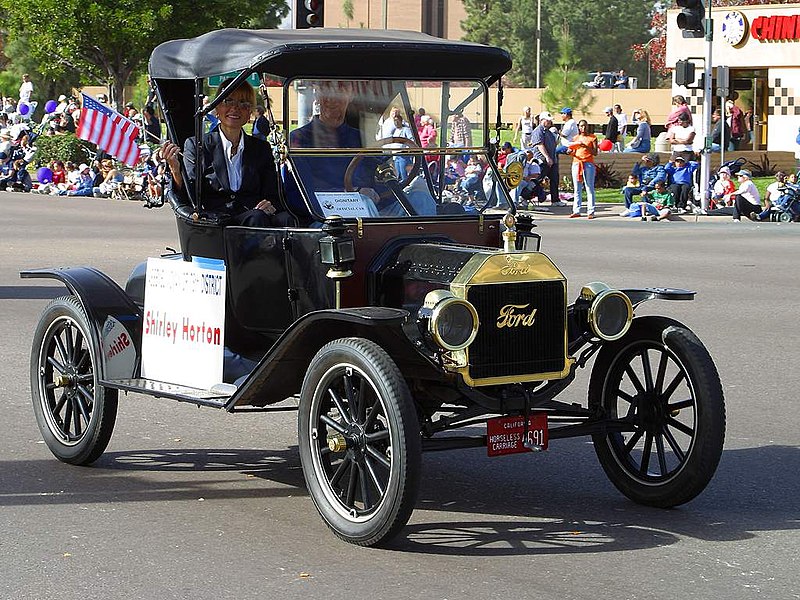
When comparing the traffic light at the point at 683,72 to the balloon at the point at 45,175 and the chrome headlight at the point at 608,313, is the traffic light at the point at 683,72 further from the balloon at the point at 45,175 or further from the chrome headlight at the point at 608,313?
the chrome headlight at the point at 608,313

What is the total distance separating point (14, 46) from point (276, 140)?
205 ft

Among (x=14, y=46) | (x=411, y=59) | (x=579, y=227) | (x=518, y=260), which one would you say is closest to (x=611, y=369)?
(x=518, y=260)

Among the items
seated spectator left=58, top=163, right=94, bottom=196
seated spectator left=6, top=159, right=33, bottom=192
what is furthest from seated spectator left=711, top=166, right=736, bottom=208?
seated spectator left=6, top=159, right=33, bottom=192

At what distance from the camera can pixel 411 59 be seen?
6.67 meters

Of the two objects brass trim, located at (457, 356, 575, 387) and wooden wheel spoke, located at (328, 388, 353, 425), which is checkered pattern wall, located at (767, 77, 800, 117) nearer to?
brass trim, located at (457, 356, 575, 387)

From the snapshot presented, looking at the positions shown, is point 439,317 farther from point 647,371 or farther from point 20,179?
point 20,179

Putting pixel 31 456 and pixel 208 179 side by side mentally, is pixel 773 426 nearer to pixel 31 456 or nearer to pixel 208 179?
pixel 208 179

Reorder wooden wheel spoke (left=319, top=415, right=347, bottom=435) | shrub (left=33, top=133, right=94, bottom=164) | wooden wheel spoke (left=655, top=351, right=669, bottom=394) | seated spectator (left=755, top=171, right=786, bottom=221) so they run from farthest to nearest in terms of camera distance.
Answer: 1. shrub (left=33, top=133, right=94, bottom=164)
2. seated spectator (left=755, top=171, right=786, bottom=221)
3. wooden wheel spoke (left=655, top=351, right=669, bottom=394)
4. wooden wheel spoke (left=319, top=415, right=347, bottom=435)

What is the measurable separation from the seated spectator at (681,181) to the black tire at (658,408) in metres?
19.4

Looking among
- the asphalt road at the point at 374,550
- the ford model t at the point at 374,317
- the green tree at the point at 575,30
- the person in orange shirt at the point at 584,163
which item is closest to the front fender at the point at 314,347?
the ford model t at the point at 374,317

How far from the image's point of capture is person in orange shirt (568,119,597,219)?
24984 millimetres

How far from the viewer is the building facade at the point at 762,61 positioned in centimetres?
3925

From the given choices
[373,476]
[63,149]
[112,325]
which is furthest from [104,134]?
[63,149]

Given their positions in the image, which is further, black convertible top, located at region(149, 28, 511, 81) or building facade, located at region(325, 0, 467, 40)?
building facade, located at region(325, 0, 467, 40)
